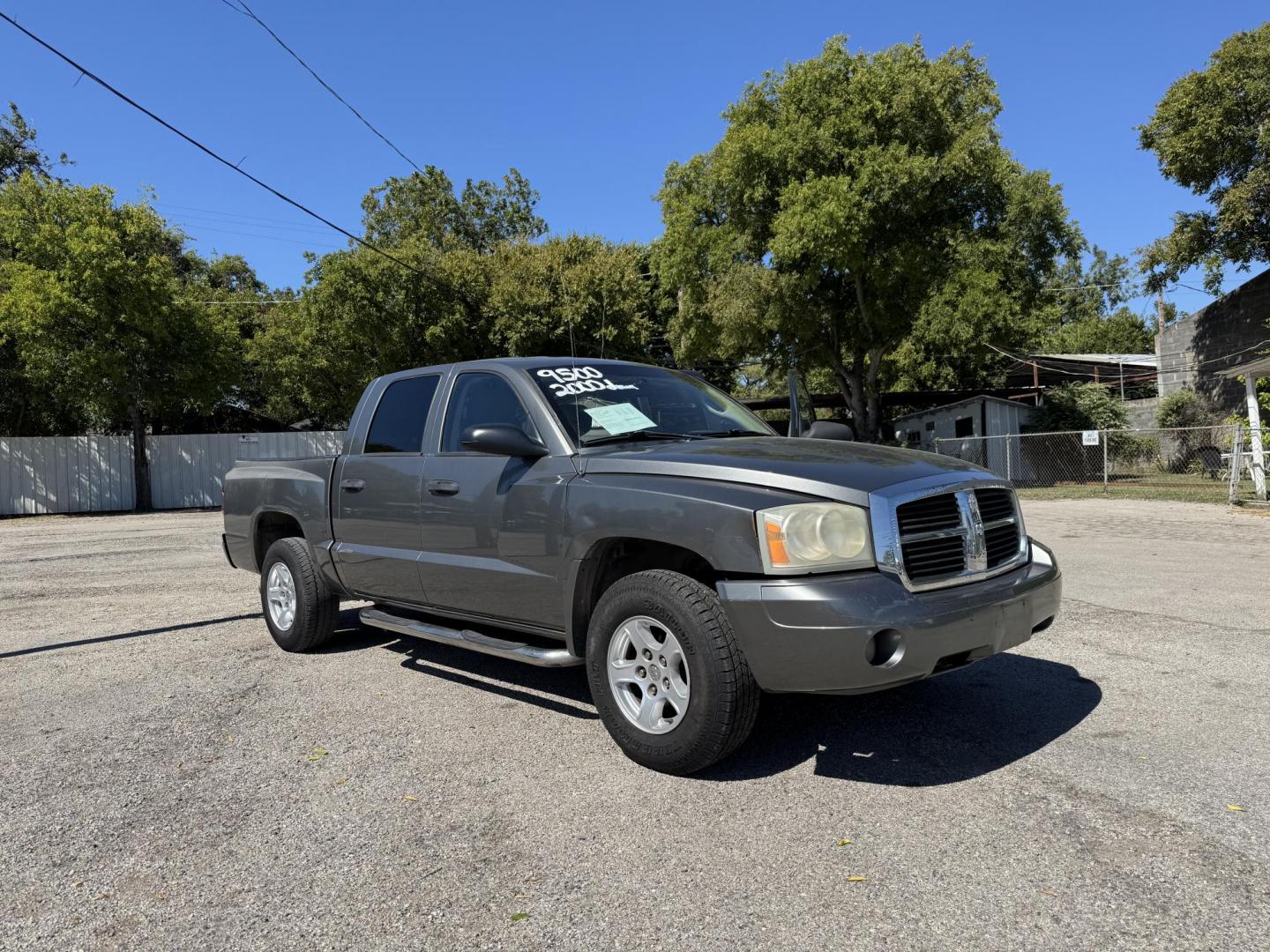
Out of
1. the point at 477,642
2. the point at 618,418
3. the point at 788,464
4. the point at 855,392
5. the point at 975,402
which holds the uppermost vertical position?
the point at 855,392

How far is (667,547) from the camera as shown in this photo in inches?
147

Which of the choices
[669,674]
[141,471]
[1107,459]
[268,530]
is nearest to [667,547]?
[669,674]

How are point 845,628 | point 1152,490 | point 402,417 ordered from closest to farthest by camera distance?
1. point 845,628
2. point 402,417
3. point 1152,490

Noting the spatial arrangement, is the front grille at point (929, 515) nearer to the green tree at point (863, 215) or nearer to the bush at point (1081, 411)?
the green tree at point (863, 215)

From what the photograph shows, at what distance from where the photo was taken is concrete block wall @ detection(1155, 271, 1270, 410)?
2347 centimetres

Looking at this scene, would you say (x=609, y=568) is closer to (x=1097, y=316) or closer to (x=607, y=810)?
(x=607, y=810)

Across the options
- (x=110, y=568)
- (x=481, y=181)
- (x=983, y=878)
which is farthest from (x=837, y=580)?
(x=481, y=181)

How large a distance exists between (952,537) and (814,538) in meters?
0.68

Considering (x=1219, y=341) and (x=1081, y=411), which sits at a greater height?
(x=1219, y=341)

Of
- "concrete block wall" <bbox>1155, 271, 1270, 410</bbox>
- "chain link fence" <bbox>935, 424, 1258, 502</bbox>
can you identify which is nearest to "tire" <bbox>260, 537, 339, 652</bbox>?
"chain link fence" <bbox>935, 424, 1258, 502</bbox>

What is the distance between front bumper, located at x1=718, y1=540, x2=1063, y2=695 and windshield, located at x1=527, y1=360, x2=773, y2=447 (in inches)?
50.8

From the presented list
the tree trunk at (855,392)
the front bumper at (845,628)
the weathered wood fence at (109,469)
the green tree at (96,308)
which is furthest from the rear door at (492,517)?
the tree trunk at (855,392)

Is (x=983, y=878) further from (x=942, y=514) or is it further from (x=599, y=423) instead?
(x=599, y=423)

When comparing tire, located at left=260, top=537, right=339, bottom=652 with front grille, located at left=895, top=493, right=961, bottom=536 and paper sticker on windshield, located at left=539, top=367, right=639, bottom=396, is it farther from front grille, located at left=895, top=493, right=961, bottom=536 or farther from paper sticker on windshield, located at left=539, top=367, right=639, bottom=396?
front grille, located at left=895, top=493, right=961, bottom=536
